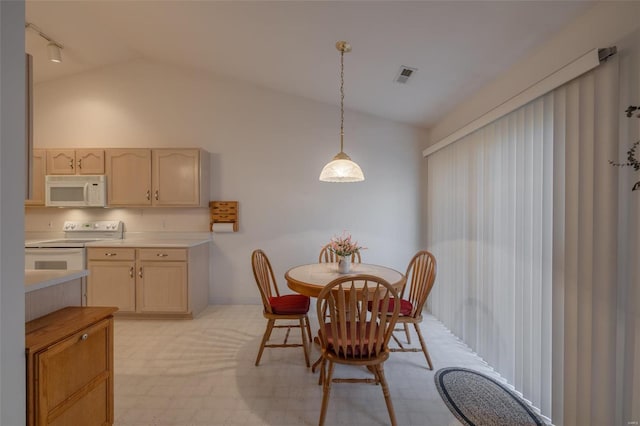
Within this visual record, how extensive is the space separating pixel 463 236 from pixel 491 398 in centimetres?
141

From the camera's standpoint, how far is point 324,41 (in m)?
2.44

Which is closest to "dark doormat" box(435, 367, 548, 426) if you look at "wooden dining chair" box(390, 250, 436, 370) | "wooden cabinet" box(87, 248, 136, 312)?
"wooden dining chair" box(390, 250, 436, 370)

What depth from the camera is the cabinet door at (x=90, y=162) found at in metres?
3.52

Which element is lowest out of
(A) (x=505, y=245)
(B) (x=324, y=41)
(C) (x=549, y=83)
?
(A) (x=505, y=245)

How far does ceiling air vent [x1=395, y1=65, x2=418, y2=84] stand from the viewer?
2.51 m

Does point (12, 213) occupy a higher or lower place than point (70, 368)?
higher

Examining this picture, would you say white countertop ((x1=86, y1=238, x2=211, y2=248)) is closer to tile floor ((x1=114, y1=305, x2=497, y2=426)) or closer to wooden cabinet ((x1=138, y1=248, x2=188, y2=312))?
wooden cabinet ((x1=138, y1=248, x2=188, y2=312))

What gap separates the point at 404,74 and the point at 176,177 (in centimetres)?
295

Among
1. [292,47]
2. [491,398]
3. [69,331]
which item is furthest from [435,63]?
[69,331]

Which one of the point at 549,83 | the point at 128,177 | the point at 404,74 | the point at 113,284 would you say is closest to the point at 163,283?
the point at 113,284

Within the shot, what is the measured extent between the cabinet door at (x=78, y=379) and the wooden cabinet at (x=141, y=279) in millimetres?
1828

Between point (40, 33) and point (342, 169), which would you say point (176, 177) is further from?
point (342, 169)

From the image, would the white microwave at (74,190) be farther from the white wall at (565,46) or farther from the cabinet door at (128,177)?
the white wall at (565,46)

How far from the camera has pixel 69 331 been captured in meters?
1.23
